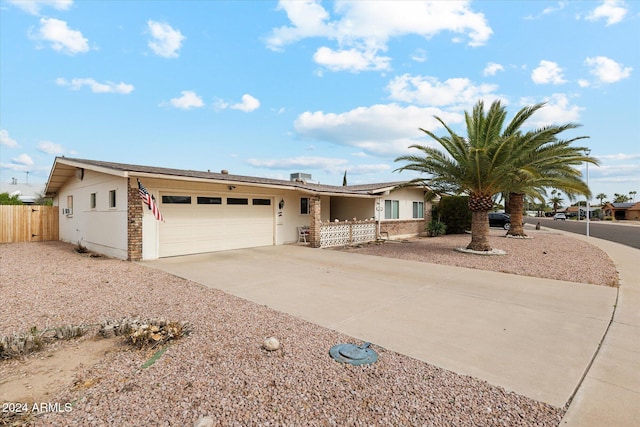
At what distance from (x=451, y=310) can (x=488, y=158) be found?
24.8 feet

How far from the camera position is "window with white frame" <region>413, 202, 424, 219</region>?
770 inches

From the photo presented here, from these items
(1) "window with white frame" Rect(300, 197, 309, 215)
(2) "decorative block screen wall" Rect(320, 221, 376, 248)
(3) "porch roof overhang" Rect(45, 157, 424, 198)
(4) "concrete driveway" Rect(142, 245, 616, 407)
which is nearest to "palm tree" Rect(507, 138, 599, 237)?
(4) "concrete driveway" Rect(142, 245, 616, 407)

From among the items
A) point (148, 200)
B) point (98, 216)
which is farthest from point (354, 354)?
point (98, 216)

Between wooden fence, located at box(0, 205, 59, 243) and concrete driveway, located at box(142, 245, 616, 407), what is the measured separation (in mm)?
11809

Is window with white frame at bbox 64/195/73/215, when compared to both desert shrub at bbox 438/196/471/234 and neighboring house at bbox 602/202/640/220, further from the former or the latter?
neighboring house at bbox 602/202/640/220

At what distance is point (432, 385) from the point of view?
9.84 ft

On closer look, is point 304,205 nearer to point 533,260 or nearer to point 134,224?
point 134,224

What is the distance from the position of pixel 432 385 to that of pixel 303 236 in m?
12.1

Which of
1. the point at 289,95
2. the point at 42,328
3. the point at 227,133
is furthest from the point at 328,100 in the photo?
the point at 42,328

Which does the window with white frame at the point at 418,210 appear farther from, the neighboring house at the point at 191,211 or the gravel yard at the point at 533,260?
the gravel yard at the point at 533,260

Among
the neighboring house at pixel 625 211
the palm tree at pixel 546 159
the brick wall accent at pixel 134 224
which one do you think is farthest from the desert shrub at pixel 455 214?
the neighboring house at pixel 625 211

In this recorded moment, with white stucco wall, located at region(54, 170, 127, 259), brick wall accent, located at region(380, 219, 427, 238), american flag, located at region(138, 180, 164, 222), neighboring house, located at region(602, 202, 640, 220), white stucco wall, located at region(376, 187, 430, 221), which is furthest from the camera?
neighboring house, located at region(602, 202, 640, 220)

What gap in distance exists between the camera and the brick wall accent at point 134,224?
9.70 meters

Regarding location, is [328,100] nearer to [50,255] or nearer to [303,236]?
[303,236]
